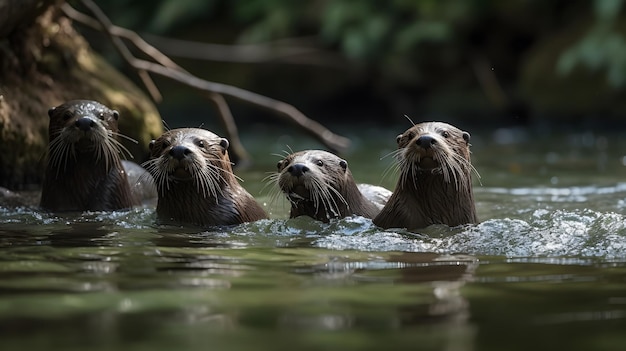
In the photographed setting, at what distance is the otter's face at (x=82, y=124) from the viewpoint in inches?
206

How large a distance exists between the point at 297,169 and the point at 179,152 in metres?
0.61

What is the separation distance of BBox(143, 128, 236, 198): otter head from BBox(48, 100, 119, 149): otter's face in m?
0.35

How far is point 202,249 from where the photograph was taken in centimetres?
Result: 392

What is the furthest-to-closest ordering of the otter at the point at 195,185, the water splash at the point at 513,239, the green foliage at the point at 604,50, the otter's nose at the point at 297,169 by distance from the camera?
1. the green foliage at the point at 604,50
2. the otter at the point at 195,185
3. the otter's nose at the point at 297,169
4. the water splash at the point at 513,239

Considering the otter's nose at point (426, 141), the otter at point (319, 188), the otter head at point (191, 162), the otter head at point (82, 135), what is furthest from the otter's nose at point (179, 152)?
the otter's nose at point (426, 141)

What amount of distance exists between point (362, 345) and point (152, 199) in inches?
176

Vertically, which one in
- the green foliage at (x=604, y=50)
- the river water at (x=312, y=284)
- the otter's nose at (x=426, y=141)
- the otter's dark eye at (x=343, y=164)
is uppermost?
the green foliage at (x=604, y=50)

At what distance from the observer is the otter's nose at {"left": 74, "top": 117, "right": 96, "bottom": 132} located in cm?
522

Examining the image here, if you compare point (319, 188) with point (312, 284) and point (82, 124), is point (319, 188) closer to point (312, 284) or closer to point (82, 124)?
point (82, 124)

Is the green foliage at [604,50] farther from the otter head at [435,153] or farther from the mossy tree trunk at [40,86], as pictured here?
the otter head at [435,153]

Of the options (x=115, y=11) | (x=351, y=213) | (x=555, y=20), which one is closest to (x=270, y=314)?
(x=351, y=213)

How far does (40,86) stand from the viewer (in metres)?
6.81

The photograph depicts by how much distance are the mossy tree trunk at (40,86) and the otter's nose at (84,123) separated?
784mm

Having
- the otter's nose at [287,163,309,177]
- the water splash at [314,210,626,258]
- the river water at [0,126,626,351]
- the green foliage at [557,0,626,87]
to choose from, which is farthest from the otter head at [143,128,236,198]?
the green foliage at [557,0,626,87]
